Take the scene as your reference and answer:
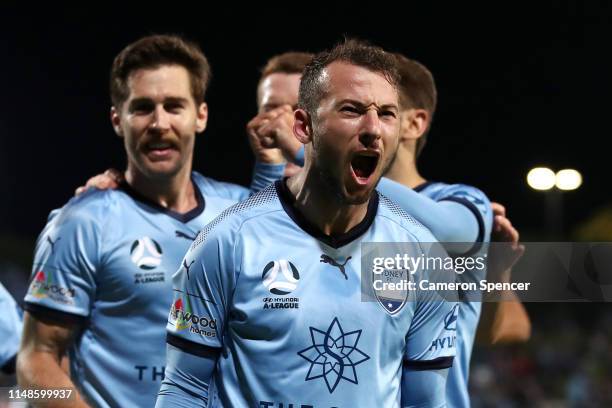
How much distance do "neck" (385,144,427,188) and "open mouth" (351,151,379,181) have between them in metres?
1.36

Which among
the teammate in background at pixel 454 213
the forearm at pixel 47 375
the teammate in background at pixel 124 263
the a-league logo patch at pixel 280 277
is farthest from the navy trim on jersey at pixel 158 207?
the a-league logo patch at pixel 280 277

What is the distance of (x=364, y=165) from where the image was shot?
3062 mm

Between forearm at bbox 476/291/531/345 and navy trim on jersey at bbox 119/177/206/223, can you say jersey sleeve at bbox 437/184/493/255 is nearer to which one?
forearm at bbox 476/291/531/345

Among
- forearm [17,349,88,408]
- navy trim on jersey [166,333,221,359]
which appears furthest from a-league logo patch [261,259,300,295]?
forearm [17,349,88,408]

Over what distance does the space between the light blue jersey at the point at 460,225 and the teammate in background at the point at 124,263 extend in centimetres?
100

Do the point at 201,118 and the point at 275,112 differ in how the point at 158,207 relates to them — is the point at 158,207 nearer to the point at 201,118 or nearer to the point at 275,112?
the point at 201,118

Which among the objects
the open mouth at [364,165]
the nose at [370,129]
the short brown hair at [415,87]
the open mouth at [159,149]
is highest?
the short brown hair at [415,87]

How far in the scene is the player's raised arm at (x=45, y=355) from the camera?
3.90 m

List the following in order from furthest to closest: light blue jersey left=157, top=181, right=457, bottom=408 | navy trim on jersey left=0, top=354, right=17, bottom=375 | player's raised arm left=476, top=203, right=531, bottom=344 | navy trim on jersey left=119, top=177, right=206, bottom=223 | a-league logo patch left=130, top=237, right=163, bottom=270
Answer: navy trim on jersey left=0, top=354, right=17, bottom=375, navy trim on jersey left=119, top=177, right=206, bottom=223, player's raised arm left=476, top=203, right=531, bottom=344, a-league logo patch left=130, top=237, right=163, bottom=270, light blue jersey left=157, top=181, right=457, bottom=408

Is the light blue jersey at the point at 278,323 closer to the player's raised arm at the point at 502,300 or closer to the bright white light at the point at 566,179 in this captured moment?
the player's raised arm at the point at 502,300

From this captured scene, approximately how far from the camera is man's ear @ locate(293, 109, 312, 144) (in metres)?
3.14

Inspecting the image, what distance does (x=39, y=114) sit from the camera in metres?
22.2

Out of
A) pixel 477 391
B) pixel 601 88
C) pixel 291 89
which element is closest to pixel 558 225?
pixel 601 88

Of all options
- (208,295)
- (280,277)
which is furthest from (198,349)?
(280,277)
